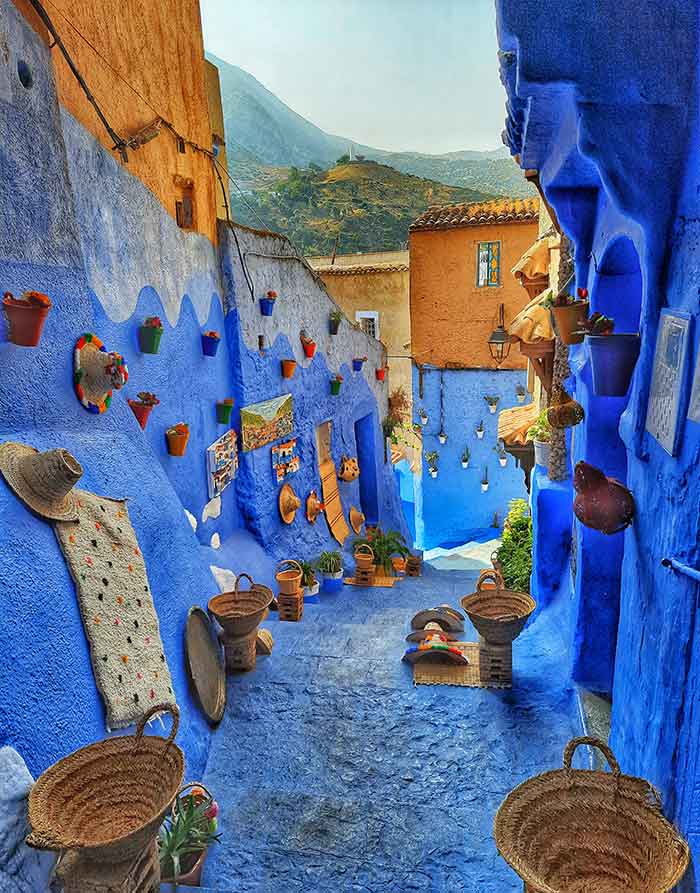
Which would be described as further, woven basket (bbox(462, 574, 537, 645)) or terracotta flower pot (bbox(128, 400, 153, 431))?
terracotta flower pot (bbox(128, 400, 153, 431))

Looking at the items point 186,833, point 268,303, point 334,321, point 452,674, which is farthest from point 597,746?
point 334,321

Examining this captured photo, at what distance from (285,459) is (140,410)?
3.60 metres

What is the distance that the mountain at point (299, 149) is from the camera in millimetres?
51406

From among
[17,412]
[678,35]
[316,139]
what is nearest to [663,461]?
[678,35]

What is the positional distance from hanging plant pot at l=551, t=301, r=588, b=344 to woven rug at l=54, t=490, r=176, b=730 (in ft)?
10.7

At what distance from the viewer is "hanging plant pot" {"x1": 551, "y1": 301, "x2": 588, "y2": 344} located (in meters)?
4.34

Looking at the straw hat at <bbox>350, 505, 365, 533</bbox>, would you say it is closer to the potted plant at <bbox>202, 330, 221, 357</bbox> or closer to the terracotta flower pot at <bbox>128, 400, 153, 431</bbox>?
the potted plant at <bbox>202, 330, 221, 357</bbox>

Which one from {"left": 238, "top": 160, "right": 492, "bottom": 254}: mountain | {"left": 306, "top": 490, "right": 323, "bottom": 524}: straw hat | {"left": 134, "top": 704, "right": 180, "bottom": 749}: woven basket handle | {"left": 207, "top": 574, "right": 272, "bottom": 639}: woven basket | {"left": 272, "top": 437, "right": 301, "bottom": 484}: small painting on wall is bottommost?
{"left": 306, "top": 490, "right": 323, "bottom": 524}: straw hat

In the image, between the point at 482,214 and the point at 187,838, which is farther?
the point at 482,214

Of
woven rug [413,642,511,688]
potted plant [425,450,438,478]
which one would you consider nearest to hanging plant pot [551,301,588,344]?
woven rug [413,642,511,688]

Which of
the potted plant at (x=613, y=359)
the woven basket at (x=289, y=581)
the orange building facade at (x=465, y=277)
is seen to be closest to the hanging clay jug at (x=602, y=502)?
the potted plant at (x=613, y=359)

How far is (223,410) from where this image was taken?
7.13 m

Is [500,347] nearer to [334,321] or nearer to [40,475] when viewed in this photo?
[334,321]

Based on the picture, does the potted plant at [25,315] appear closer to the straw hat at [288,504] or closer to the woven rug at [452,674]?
the woven rug at [452,674]
